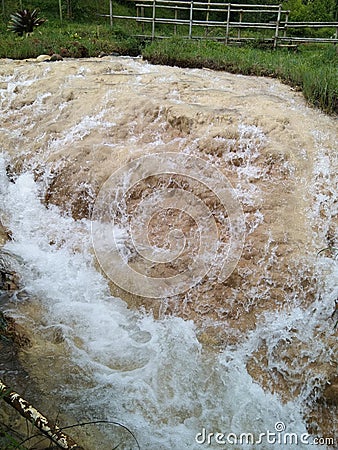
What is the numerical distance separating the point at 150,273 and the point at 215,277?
0.59 m

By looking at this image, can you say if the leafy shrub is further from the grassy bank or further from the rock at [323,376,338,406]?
the rock at [323,376,338,406]

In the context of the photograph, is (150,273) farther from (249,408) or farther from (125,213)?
(249,408)

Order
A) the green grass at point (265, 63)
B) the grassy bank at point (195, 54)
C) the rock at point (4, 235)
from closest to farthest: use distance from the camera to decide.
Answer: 1. the rock at point (4, 235)
2. the green grass at point (265, 63)
3. the grassy bank at point (195, 54)

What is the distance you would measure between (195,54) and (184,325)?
5788 millimetres

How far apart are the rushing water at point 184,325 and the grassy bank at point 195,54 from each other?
0.70m

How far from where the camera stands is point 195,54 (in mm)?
8180

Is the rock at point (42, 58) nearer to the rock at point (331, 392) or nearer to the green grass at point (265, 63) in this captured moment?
the green grass at point (265, 63)

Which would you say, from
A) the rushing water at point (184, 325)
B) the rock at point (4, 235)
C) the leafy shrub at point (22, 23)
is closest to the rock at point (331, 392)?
the rushing water at point (184, 325)

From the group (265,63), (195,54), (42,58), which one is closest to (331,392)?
(265,63)

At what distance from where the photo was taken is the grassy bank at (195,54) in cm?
576

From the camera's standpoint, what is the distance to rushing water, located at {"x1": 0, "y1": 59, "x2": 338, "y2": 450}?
3.16 meters

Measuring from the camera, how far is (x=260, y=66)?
7324 millimetres

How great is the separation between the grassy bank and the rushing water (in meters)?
0.70

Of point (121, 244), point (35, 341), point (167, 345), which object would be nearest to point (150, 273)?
point (121, 244)
